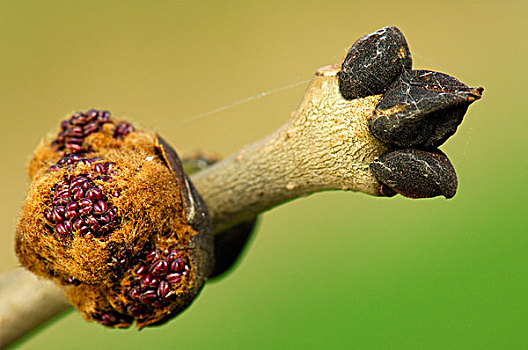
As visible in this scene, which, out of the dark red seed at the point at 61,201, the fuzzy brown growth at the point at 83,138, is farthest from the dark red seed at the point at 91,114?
the dark red seed at the point at 61,201

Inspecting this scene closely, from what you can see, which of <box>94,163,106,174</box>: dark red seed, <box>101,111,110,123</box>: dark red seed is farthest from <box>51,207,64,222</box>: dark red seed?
<box>101,111,110,123</box>: dark red seed

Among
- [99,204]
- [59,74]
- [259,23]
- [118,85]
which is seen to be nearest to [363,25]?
[259,23]

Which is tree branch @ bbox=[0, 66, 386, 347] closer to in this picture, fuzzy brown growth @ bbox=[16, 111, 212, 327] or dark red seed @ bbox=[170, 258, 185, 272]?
fuzzy brown growth @ bbox=[16, 111, 212, 327]

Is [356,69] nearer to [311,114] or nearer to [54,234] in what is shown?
[311,114]

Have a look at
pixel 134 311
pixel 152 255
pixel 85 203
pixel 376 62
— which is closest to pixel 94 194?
pixel 85 203

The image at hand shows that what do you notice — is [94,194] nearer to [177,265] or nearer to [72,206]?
[72,206]

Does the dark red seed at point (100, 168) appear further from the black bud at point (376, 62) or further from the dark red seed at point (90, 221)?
the black bud at point (376, 62)
